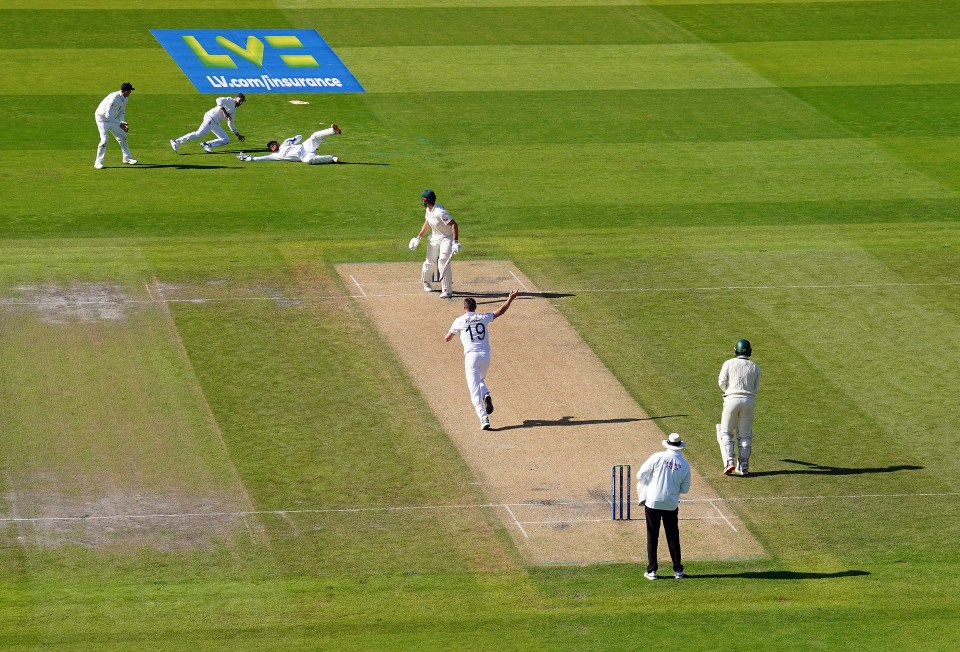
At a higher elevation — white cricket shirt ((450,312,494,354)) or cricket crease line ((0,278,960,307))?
cricket crease line ((0,278,960,307))

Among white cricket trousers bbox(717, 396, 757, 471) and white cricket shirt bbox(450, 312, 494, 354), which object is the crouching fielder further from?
white cricket shirt bbox(450, 312, 494, 354)

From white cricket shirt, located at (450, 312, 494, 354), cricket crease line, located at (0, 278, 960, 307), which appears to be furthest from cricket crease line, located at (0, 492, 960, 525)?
cricket crease line, located at (0, 278, 960, 307)

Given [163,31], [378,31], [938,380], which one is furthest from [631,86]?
[938,380]

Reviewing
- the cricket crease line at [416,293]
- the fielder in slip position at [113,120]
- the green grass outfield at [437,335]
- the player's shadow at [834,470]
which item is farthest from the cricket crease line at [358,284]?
the player's shadow at [834,470]

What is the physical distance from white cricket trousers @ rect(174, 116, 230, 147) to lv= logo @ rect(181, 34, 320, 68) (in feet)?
22.5

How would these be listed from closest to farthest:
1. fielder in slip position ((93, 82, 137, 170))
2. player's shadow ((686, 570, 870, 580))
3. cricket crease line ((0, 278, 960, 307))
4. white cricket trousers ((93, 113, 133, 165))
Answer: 1. player's shadow ((686, 570, 870, 580))
2. cricket crease line ((0, 278, 960, 307))
3. fielder in slip position ((93, 82, 137, 170))
4. white cricket trousers ((93, 113, 133, 165))

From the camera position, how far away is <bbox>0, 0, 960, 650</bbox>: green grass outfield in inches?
694

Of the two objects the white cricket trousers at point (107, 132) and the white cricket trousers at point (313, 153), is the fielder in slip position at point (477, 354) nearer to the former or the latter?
the white cricket trousers at point (313, 153)

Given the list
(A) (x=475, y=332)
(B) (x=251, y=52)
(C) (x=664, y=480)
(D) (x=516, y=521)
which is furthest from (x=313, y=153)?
(C) (x=664, y=480)

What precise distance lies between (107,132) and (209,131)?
272 cm

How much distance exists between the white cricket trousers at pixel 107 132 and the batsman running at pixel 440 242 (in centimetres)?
1004

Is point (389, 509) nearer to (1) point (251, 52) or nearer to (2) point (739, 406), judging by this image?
(2) point (739, 406)

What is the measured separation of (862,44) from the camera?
47.7 metres

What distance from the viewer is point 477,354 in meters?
22.1
